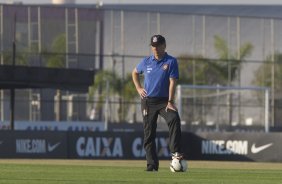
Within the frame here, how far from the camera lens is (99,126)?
1845 inches

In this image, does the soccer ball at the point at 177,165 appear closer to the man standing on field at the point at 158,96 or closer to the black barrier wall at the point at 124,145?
the man standing on field at the point at 158,96

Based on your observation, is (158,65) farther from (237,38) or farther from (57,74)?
(237,38)

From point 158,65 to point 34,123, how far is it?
3091 cm

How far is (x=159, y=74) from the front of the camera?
52.9 ft

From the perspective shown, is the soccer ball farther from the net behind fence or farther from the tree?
the tree

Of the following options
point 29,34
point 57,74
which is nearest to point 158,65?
point 57,74

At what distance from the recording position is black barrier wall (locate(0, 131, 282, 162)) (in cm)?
2931

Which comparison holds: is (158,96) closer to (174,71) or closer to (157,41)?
(174,71)

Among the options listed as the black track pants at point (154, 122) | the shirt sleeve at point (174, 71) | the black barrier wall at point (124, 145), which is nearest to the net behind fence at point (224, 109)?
the black barrier wall at point (124, 145)

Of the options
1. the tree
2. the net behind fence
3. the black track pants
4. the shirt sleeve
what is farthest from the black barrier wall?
the tree

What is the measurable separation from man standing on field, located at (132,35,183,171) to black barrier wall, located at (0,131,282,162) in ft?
A: 43.0

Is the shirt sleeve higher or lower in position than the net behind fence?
higher

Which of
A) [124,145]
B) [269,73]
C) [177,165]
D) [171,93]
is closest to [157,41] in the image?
[171,93]

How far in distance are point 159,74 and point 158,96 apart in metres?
0.35
